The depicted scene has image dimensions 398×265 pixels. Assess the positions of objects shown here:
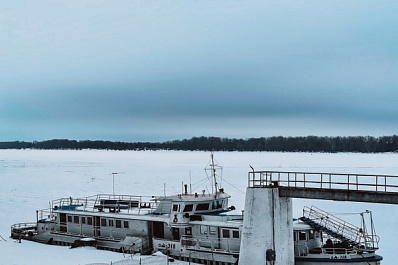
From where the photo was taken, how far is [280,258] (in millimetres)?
23906

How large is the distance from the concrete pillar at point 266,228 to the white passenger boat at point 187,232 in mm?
700

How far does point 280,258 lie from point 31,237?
22.8m

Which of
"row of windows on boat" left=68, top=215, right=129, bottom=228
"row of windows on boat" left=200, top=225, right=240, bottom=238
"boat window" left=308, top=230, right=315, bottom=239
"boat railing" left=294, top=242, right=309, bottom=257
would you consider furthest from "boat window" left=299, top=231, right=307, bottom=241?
"row of windows on boat" left=68, top=215, right=129, bottom=228

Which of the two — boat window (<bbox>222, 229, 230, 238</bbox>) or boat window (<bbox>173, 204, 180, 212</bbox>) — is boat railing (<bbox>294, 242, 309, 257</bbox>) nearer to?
boat window (<bbox>222, 229, 230, 238</bbox>)

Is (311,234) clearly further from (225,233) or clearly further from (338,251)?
(225,233)

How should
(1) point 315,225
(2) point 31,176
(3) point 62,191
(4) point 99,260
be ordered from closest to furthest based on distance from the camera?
(1) point 315,225 → (4) point 99,260 → (3) point 62,191 → (2) point 31,176

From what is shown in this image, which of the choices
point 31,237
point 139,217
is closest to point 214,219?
point 139,217

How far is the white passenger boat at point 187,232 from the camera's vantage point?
26.2m

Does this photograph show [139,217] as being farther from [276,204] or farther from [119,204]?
[276,204]

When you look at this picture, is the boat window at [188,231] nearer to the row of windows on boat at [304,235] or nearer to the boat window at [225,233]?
the boat window at [225,233]

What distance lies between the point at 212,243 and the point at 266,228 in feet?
21.0

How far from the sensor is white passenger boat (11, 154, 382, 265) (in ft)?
85.9

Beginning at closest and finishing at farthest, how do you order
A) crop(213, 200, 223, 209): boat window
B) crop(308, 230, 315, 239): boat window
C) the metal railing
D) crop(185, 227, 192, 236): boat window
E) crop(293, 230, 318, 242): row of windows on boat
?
the metal railing → crop(293, 230, 318, 242): row of windows on boat → crop(308, 230, 315, 239): boat window → crop(185, 227, 192, 236): boat window → crop(213, 200, 223, 209): boat window

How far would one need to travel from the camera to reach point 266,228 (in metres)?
23.7
